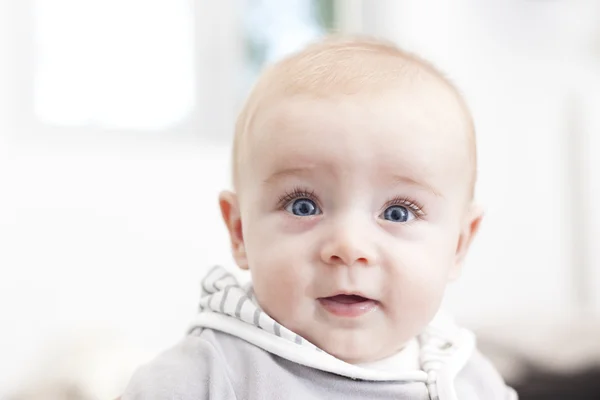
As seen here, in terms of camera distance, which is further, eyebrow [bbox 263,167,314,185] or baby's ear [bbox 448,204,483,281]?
baby's ear [bbox 448,204,483,281]

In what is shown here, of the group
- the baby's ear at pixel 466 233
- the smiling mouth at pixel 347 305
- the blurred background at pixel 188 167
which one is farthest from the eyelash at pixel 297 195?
the blurred background at pixel 188 167

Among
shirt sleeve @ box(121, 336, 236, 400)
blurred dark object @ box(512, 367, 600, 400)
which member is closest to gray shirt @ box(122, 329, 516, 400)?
shirt sleeve @ box(121, 336, 236, 400)

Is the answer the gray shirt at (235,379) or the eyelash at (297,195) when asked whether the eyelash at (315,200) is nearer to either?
the eyelash at (297,195)

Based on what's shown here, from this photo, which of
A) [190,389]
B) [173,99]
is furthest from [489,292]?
[190,389]

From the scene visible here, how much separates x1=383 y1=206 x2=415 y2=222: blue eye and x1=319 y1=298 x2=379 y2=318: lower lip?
0.32 feet

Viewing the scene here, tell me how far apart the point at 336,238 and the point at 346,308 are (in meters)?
0.08

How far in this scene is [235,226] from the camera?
103cm

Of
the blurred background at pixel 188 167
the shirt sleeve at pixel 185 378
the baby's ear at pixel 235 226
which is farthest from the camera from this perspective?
the blurred background at pixel 188 167

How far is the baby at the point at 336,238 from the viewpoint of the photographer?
0.87 m

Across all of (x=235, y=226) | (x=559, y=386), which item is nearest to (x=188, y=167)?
(x=559, y=386)

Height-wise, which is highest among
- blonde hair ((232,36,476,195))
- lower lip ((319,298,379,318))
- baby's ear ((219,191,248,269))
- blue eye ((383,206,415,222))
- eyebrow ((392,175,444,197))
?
blonde hair ((232,36,476,195))

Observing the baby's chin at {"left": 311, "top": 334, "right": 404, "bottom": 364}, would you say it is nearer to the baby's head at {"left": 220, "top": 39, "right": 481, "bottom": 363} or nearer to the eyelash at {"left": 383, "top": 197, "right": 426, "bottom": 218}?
the baby's head at {"left": 220, "top": 39, "right": 481, "bottom": 363}

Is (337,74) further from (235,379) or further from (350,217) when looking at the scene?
(235,379)

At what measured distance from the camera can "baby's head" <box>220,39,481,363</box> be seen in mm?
878
